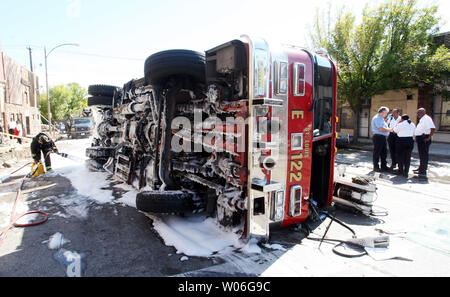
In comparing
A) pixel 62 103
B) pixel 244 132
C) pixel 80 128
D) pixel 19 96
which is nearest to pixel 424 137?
pixel 244 132

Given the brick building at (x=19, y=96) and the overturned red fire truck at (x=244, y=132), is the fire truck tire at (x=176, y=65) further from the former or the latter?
the brick building at (x=19, y=96)

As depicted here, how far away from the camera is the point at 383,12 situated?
13.2m

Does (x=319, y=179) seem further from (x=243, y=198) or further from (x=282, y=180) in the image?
(x=243, y=198)

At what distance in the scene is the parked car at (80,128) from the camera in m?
25.7

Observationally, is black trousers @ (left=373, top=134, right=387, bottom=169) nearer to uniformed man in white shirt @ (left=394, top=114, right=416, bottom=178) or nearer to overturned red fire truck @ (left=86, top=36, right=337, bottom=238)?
uniformed man in white shirt @ (left=394, top=114, right=416, bottom=178)

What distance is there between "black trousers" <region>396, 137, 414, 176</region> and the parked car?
24.8 metres

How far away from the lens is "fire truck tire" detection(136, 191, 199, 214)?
350 cm

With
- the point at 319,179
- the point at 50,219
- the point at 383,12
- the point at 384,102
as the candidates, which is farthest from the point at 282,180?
the point at 384,102

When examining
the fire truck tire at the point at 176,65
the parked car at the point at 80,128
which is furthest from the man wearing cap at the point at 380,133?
the parked car at the point at 80,128

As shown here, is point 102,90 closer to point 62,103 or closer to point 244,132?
point 244,132

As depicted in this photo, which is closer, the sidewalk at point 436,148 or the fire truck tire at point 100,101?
the fire truck tire at point 100,101

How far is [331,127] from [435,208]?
222 cm

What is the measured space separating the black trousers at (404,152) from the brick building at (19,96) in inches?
1096
